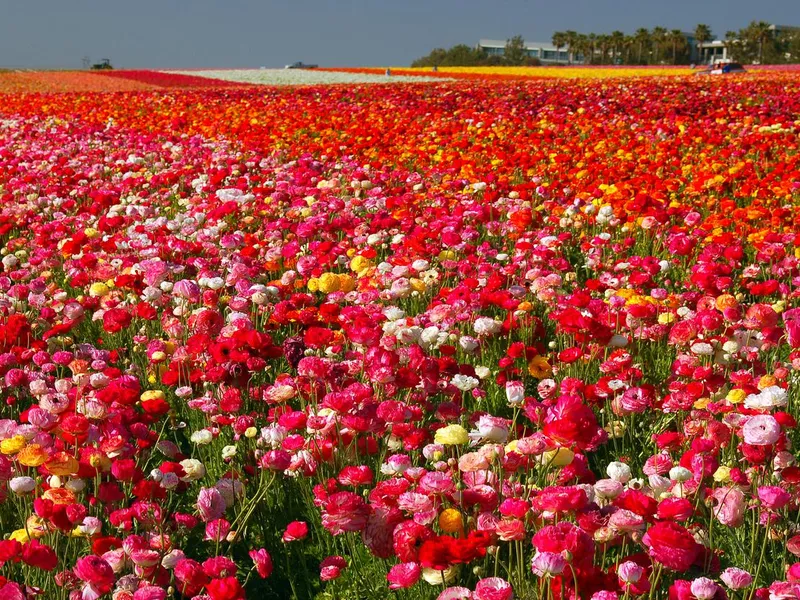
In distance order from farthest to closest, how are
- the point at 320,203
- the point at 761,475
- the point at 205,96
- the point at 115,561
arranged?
the point at 205,96 < the point at 320,203 < the point at 761,475 < the point at 115,561

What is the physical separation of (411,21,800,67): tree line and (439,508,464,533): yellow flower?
75.0m

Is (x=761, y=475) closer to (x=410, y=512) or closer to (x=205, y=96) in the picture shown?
(x=410, y=512)

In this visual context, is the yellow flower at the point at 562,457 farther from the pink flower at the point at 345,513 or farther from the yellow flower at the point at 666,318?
the yellow flower at the point at 666,318

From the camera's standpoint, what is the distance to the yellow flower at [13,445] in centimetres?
235

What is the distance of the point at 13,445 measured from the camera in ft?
7.75

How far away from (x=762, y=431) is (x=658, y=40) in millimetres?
92647

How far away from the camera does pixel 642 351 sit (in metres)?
4.12

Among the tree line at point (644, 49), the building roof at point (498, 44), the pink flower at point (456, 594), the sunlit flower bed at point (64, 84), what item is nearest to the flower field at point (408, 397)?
the pink flower at point (456, 594)

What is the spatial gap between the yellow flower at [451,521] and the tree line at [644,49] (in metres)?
75.0

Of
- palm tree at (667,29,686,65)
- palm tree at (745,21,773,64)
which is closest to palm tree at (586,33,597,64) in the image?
palm tree at (667,29,686,65)

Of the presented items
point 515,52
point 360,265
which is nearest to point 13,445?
point 360,265

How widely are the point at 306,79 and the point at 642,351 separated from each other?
36527mm

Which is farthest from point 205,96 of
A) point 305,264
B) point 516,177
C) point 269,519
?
point 269,519

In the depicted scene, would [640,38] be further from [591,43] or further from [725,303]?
[725,303]
